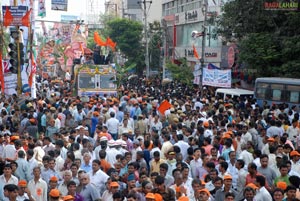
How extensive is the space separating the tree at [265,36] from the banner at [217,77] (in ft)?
8.54

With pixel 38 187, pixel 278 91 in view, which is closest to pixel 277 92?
pixel 278 91

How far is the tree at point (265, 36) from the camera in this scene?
27.2 meters

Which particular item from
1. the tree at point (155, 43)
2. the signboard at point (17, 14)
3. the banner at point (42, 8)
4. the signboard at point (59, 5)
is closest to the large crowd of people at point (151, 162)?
the signboard at point (17, 14)

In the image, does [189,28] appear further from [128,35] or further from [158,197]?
[158,197]

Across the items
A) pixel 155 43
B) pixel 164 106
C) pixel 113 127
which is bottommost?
pixel 113 127

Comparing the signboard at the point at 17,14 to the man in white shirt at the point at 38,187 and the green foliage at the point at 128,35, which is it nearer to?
the man in white shirt at the point at 38,187

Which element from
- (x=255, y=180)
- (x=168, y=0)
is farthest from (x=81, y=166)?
(x=168, y=0)

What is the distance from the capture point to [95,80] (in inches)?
1092

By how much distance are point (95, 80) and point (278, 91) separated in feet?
26.8

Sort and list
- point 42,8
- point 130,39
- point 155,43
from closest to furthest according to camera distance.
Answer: point 42,8 < point 155,43 < point 130,39

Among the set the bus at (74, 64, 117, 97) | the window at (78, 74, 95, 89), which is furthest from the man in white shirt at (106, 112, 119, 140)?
the window at (78, 74, 95, 89)

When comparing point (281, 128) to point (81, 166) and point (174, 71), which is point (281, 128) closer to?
point (81, 166)

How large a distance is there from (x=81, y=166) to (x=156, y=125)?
5804mm

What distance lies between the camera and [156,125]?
1616 cm
